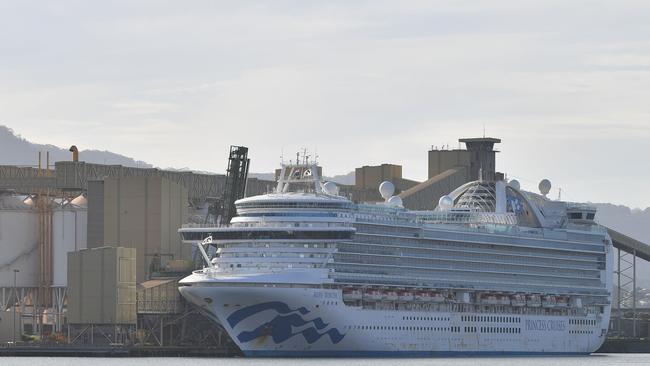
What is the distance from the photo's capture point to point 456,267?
441 ft

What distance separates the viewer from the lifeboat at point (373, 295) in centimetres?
12244

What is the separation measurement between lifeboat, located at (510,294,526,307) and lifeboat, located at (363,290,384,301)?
63.5 ft

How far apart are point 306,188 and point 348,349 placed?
50.5 ft

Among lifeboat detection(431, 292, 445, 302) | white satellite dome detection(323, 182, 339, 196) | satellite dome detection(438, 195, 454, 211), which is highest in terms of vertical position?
white satellite dome detection(323, 182, 339, 196)

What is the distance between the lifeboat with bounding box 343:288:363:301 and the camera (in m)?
120

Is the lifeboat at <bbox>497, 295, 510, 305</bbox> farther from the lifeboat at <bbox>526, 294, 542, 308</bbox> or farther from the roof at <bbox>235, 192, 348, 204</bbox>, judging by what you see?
the roof at <bbox>235, 192, 348, 204</bbox>

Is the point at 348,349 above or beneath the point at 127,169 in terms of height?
beneath

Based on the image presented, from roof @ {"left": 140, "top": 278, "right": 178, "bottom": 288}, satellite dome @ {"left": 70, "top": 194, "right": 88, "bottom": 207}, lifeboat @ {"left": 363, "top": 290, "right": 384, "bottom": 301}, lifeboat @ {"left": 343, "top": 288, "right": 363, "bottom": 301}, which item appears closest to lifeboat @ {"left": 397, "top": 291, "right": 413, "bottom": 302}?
lifeboat @ {"left": 363, "top": 290, "right": 384, "bottom": 301}

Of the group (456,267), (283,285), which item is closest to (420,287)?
(456,267)

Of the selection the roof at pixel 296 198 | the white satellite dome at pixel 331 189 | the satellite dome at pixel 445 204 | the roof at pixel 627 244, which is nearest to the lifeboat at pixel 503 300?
the satellite dome at pixel 445 204

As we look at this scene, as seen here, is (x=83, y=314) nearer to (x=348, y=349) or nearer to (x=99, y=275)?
(x=99, y=275)

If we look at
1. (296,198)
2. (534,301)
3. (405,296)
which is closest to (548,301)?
(534,301)

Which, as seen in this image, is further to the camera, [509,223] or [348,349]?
[509,223]

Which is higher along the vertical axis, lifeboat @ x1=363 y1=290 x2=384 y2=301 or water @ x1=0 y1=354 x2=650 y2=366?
lifeboat @ x1=363 y1=290 x2=384 y2=301
